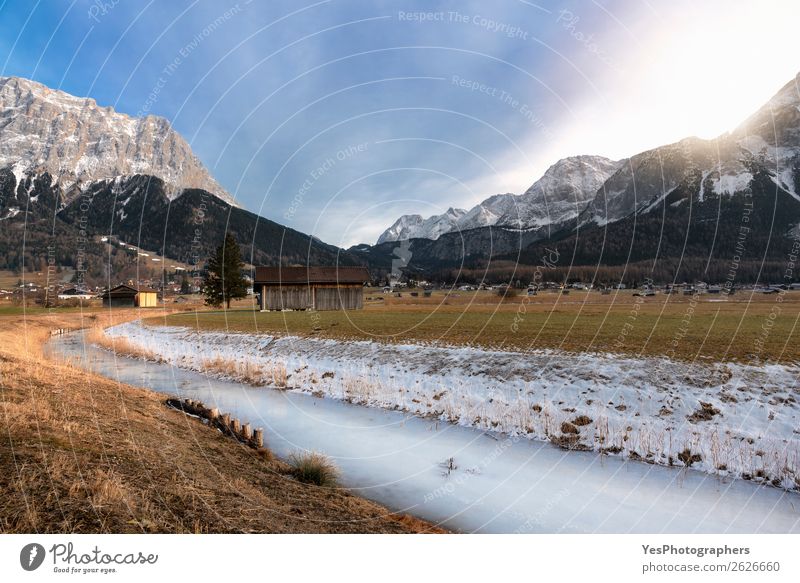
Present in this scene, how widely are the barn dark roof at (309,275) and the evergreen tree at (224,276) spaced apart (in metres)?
11.7

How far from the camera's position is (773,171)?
18388 cm

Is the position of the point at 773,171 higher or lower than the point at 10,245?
higher

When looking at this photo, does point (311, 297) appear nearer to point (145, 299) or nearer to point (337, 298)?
point (337, 298)

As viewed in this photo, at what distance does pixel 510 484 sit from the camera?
10344 mm

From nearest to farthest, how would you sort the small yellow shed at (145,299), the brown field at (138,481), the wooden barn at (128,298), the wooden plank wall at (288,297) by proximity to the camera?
the brown field at (138,481) → the wooden plank wall at (288,297) → the wooden barn at (128,298) → the small yellow shed at (145,299)

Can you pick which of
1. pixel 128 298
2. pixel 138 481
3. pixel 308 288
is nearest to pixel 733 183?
pixel 308 288

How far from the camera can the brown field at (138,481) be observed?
18.7 feet

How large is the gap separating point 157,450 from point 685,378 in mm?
18083

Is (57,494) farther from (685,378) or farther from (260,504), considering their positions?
(685,378)

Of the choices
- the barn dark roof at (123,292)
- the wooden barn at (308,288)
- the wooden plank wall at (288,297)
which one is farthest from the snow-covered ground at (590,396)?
the barn dark roof at (123,292)

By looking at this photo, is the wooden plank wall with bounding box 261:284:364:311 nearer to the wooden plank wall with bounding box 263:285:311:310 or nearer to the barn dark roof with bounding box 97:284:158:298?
the wooden plank wall with bounding box 263:285:311:310

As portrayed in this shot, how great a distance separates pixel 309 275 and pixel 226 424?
Answer: 44.7 meters

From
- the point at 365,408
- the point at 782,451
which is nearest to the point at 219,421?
the point at 365,408

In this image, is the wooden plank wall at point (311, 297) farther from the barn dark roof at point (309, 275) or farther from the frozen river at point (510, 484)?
the frozen river at point (510, 484)
